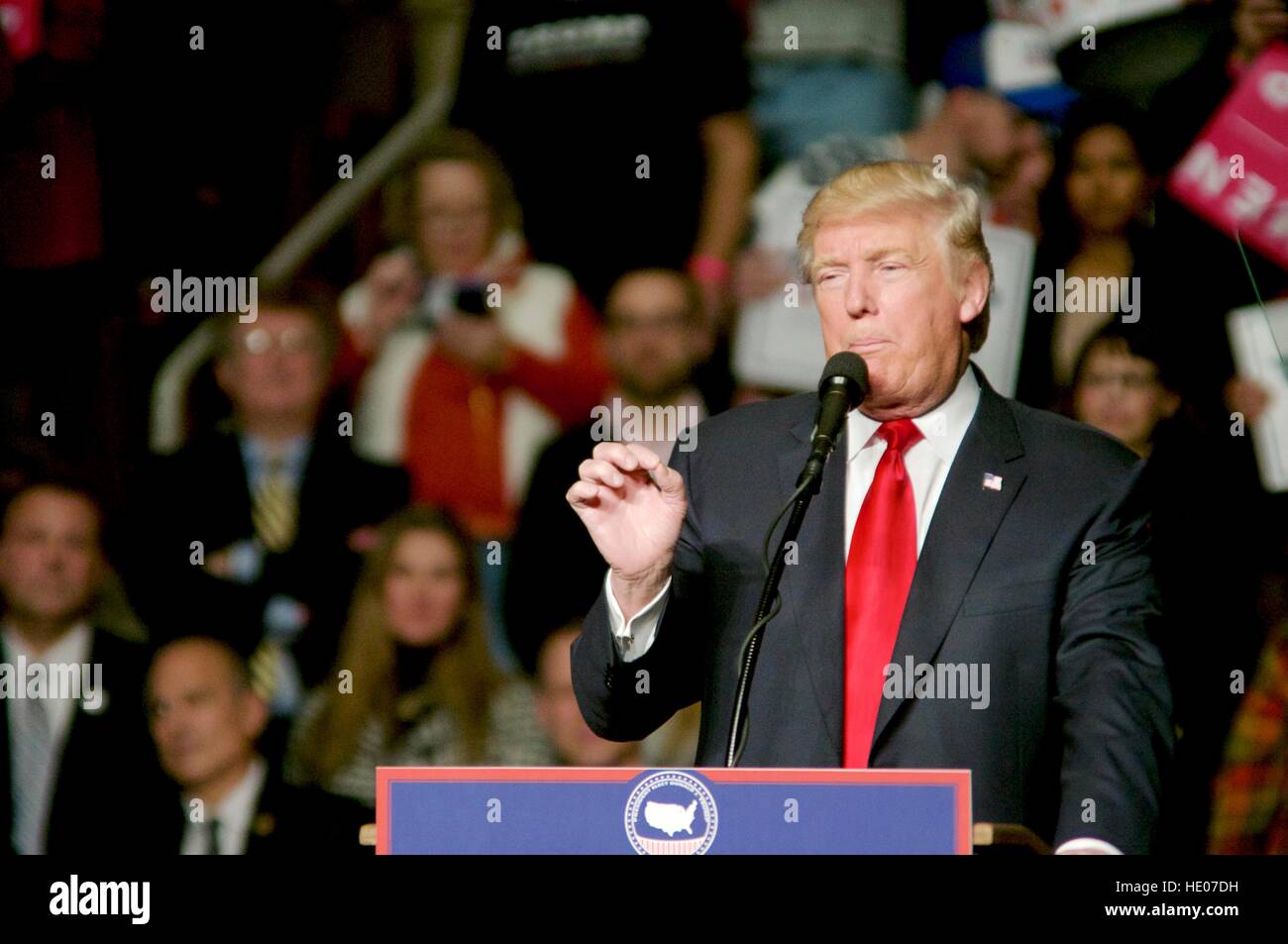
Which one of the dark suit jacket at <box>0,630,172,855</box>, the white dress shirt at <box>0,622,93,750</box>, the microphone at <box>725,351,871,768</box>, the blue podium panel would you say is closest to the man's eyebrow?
the microphone at <box>725,351,871,768</box>

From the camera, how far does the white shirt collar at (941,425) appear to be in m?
2.58

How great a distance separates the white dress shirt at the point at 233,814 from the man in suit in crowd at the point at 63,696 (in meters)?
0.14

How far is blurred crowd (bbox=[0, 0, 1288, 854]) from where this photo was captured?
4.45 meters

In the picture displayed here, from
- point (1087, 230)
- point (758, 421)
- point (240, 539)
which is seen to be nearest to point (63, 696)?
point (240, 539)

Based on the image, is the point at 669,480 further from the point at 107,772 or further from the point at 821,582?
the point at 107,772

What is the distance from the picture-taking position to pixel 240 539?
187 inches

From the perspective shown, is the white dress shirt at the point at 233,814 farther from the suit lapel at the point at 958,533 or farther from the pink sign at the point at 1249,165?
the pink sign at the point at 1249,165

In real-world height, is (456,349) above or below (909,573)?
above

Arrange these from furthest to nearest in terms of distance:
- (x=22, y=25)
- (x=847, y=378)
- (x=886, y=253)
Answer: (x=22, y=25)
(x=886, y=253)
(x=847, y=378)

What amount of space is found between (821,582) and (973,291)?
1.67ft

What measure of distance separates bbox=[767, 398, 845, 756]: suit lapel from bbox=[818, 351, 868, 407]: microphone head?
12.1 inches

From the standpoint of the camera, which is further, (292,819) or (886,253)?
(292,819)

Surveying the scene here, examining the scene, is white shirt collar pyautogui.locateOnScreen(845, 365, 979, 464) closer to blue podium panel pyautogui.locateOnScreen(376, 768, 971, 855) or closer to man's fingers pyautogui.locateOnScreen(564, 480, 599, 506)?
man's fingers pyautogui.locateOnScreen(564, 480, 599, 506)
